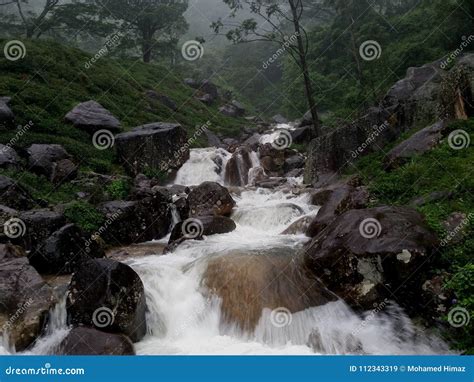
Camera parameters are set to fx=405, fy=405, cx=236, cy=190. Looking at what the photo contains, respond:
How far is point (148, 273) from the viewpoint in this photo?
9.97m

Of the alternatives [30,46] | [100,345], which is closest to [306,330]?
[100,345]

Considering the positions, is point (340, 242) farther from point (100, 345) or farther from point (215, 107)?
point (215, 107)

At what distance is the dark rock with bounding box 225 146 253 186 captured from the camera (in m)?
22.2
